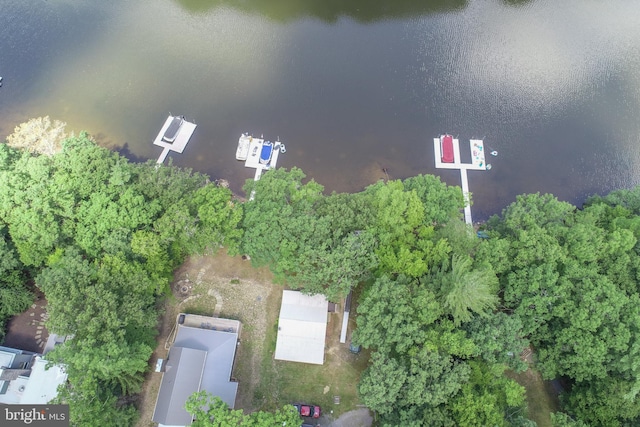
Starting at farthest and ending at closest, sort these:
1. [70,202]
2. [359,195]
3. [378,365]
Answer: [359,195], [70,202], [378,365]

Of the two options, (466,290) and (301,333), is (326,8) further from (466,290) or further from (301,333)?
(466,290)

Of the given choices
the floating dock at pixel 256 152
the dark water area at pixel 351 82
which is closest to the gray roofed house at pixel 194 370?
the dark water area at pixel 351 82

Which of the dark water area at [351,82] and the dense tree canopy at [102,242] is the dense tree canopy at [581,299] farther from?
the dense tree canopy at [102,242]

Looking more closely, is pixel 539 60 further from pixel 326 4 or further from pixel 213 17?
pixel 213 17

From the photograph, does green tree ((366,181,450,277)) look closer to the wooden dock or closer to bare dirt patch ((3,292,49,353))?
the wooden dock

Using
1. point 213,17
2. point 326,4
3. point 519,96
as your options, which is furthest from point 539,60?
point 213,17

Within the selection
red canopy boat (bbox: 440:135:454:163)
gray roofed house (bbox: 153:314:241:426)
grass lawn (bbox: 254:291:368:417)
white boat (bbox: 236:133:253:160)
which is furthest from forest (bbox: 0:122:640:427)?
red canopy boat (bbox: 440:135:454:163)
